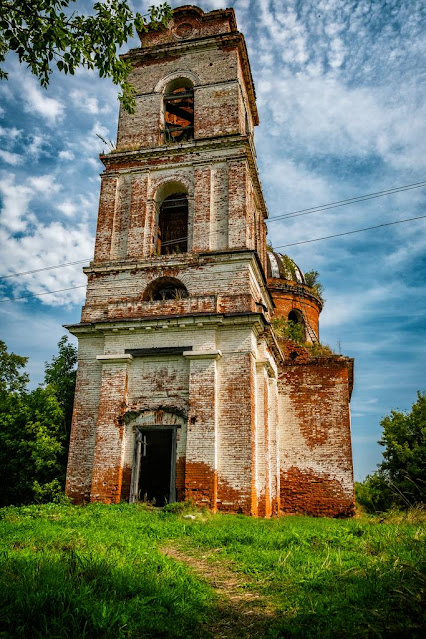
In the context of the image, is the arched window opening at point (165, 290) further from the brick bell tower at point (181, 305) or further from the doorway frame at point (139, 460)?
the doorway frame at point (139, 460)

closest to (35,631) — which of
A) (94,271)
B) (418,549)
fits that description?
(418,549)

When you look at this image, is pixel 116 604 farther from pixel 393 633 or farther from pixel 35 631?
pixel 393 633

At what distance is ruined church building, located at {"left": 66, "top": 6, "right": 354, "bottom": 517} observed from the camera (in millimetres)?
11391

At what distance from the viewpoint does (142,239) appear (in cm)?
1384

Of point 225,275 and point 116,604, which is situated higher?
point 225,275

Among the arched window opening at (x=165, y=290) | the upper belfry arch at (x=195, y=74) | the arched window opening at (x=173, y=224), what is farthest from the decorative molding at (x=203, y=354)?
the upper belfry arch at (x=195, y=74)

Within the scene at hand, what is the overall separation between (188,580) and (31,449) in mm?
8452

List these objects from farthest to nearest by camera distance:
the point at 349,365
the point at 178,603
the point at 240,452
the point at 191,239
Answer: the point at 349,365 → the point at 191,239 → the point at 240,452 → the point at 178,603

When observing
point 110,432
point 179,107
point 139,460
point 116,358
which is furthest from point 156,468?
point 179,107

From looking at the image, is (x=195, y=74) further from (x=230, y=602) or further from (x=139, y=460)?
(x=230, y=602)

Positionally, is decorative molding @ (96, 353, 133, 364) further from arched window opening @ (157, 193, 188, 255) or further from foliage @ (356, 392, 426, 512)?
foliage @ (356, 392, 426, 512)

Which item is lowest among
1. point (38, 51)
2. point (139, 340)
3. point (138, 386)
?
point (138, 386)

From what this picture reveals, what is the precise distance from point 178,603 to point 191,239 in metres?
10.5

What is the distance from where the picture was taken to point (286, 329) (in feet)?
57.0
